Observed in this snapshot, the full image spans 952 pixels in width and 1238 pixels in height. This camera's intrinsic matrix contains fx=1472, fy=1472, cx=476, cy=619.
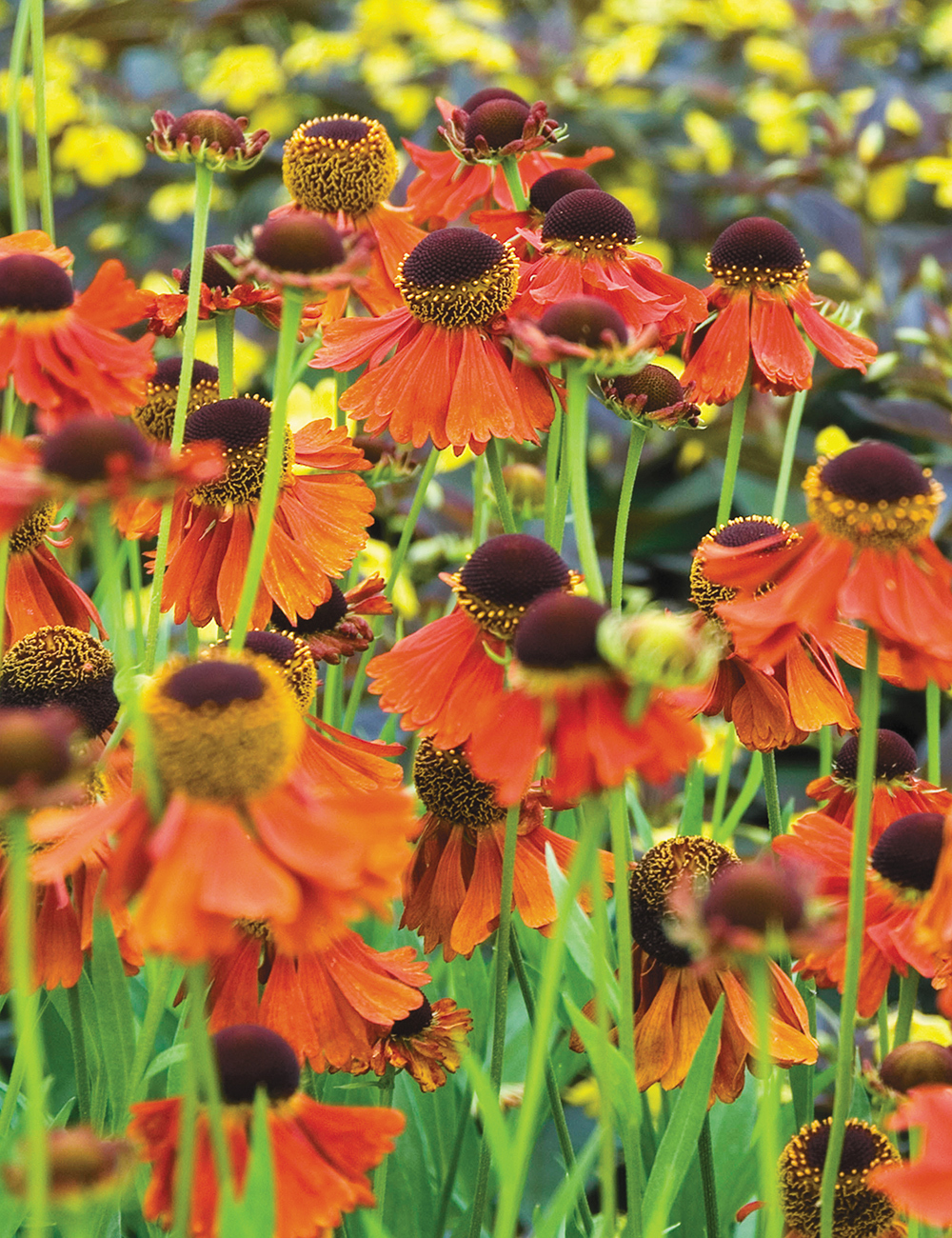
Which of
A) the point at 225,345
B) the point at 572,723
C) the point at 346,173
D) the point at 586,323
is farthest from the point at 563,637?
the point at 346,173

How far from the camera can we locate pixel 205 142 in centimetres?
71

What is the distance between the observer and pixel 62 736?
396 mm

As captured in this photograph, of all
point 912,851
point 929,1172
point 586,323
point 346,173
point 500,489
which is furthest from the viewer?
point 346,173

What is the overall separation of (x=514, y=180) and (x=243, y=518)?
297 mm

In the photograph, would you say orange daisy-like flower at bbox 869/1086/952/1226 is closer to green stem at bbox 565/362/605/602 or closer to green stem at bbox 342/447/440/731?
green stem at bbox 565/362/605/602

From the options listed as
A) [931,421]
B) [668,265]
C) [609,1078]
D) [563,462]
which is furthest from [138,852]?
[668,265]

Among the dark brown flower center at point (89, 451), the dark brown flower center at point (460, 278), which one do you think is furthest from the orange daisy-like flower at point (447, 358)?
the dark brown flower center at point (89, 451)

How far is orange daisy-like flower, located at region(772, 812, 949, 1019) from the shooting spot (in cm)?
62

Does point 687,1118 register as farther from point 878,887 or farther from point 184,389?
point 184,389

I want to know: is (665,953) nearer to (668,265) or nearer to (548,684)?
(548,684)

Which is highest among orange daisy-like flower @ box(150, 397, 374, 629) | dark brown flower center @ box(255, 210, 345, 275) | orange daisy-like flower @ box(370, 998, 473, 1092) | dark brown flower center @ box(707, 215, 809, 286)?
dark brown flower center @ box(255, 210, 345, 275)

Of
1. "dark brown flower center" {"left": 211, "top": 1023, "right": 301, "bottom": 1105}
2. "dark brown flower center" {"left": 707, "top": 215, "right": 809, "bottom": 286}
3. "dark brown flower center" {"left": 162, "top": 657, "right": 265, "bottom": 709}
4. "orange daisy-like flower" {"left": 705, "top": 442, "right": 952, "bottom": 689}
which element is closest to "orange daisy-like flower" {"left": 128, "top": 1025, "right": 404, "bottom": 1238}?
"dark brown flower center" {"left": 211, "top": 1023, "right": 301, "bottom": 1105}

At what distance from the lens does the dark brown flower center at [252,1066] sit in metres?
0.49

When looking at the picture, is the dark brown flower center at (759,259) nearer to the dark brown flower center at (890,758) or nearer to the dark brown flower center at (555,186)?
the dark brown flower center at (555,186)
